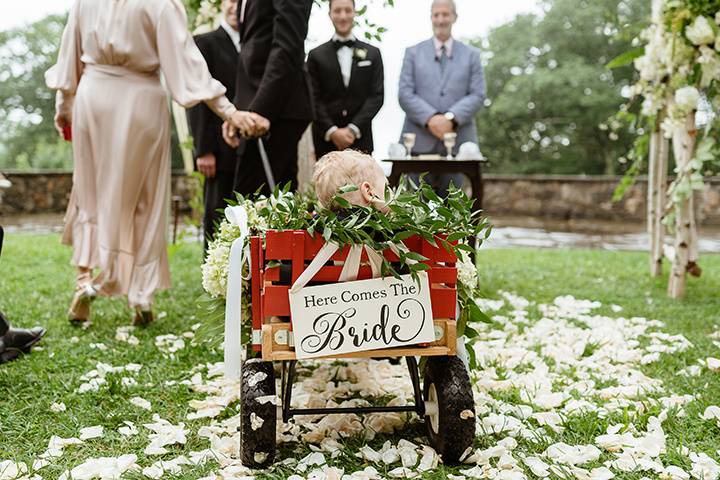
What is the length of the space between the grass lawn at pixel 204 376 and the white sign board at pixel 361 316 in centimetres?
37

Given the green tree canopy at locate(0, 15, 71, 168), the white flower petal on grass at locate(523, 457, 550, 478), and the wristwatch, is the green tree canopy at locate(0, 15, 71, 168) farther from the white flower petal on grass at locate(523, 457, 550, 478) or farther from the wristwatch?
the white flower petal on grass at locate(523, 457, 550, 478)

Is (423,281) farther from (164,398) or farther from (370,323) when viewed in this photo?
(164,398)

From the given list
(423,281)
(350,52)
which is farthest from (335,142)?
(423,281)

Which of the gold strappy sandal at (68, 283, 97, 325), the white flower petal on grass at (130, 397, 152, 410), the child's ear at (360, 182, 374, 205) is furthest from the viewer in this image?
the gold strappy sandal at (68, 283, 97, 325)

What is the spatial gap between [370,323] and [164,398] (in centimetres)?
106

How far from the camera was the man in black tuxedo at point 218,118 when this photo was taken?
4340 mm

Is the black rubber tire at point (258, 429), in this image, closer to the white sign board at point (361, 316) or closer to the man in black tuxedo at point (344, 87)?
the white sign board at point (361, 316)

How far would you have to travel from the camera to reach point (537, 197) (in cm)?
1383

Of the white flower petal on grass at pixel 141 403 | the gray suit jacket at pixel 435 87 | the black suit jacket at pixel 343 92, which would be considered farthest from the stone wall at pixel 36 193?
the white flower petal on grass at pixel 141 403

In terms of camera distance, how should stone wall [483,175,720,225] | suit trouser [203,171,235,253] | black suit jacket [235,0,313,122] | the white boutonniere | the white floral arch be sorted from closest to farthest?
black suit jacket [235,0,313,122]
the white floral arch
suit trouser [203,171,235,253]
the white boutonniere
stone wall [483,175,720,225]

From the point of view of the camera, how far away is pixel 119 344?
136 inches

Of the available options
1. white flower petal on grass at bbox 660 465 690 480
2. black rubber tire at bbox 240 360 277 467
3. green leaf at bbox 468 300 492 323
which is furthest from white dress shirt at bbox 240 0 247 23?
white flower petal on grass at bbox 660 465 690 480

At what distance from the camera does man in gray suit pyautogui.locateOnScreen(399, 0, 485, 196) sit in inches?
214

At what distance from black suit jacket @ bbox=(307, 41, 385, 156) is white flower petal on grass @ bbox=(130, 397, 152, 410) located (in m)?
2.73
